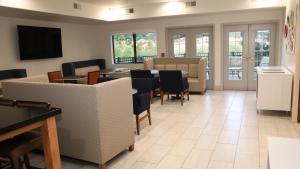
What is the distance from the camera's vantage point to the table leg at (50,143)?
2164 mm

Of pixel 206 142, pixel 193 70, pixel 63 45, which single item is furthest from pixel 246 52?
pixel 63 45

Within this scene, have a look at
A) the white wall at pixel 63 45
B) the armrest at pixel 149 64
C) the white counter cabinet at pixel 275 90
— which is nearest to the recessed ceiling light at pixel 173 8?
the armrest at pixel 149 64

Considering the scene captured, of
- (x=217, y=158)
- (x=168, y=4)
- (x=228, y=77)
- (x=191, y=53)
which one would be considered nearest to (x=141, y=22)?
(x=168, y=4)

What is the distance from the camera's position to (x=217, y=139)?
3.93m

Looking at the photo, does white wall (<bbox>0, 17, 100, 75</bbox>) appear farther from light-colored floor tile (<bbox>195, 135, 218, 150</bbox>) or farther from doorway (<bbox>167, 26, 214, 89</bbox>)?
light-colored floor tile (<bbox>195, 135, 218, 150</bbox>)

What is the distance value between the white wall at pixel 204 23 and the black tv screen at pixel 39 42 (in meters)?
2.00

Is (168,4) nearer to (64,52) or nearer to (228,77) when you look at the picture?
(228,77)

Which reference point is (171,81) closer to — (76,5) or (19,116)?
(76,5)

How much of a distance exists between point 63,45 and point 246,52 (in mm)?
5637

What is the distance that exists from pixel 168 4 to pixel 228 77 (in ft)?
9.48

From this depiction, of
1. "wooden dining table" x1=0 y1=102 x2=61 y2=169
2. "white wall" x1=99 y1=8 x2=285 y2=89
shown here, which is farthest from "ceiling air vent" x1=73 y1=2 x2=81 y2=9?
"wooden dining table" x1=0 y1=102 x2=61 y2=169

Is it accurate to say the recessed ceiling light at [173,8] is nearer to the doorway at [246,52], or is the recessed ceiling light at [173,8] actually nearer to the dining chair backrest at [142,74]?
the doorway at [246,52]

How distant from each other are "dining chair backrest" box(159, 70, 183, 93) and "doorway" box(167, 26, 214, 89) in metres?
2.25

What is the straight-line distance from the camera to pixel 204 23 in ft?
25.3
